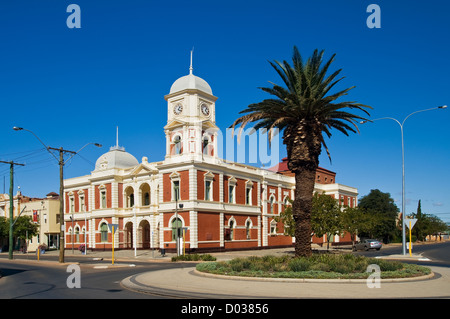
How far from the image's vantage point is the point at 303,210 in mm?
23281

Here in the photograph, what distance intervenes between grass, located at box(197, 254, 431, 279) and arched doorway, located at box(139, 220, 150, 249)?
33.9 m

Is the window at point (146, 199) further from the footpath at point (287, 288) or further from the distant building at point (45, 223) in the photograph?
the footpath at point (287, 288)

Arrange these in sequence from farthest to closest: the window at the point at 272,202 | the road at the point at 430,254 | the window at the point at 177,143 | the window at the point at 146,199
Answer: the window at the point at 272,202 → the window at the point at 146,199 → the window at the point at 177,143 → the road at the point at 430,254

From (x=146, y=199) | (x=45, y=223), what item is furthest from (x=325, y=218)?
(x=45, y=223)

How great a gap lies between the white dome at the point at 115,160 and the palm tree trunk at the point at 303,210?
37879 millimetres

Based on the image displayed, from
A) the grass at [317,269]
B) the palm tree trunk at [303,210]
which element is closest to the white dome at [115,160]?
the palm tree trunk at [303,210]

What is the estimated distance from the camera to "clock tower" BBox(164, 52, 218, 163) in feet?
154

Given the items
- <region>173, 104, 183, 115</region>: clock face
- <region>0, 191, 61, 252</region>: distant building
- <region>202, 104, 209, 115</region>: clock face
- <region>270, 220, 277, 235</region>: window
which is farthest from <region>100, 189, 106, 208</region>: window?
<region>270, 220, 277, 235</region>: window

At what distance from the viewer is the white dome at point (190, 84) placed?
1868 inches

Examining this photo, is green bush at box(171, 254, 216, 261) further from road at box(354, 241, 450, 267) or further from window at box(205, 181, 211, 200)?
road at box(354, 241, 450, 267)

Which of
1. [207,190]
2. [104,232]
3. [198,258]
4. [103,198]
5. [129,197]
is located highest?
[207,190]

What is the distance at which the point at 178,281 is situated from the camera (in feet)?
57.0

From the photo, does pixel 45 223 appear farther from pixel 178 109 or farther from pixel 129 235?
pixel 178 109

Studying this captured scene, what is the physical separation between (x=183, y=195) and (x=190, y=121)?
801 centimetres
